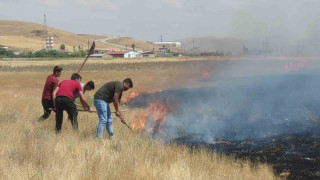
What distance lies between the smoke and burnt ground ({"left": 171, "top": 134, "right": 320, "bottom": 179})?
581 millimetres

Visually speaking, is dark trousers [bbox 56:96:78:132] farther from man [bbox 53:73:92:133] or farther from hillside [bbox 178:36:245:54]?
Answer: hillside [bbox 178:36:245:54]

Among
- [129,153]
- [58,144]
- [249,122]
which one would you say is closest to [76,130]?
[58,144]

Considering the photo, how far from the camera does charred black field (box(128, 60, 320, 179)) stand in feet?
33.8

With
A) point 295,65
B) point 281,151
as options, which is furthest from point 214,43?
point 295,65

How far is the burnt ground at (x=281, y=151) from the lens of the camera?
357 inches

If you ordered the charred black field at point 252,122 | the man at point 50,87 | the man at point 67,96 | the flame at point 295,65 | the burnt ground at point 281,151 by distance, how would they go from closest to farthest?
the man at point 67,96 < the burnt ground at point 281,151 < the man at point 50,87 < the charred black field at point 252,122 < the flame at point 295,65

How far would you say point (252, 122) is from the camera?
1489cm

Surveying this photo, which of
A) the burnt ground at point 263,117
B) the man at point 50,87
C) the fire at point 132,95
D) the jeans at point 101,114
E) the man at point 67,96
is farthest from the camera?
the fire at point 132,95

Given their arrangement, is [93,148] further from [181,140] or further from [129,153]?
[181,140]

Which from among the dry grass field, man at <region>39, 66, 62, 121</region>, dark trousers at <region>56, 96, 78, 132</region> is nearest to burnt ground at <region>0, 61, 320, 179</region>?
the dry grass field

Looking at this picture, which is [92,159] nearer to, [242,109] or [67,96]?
[67,96]

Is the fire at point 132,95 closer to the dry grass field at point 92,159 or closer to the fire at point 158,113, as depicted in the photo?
the fire at point 158,113

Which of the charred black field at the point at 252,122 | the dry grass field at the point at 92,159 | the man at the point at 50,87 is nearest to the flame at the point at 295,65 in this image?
the charred black field at the point at 252,122

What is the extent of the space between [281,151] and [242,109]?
752 centimetres
